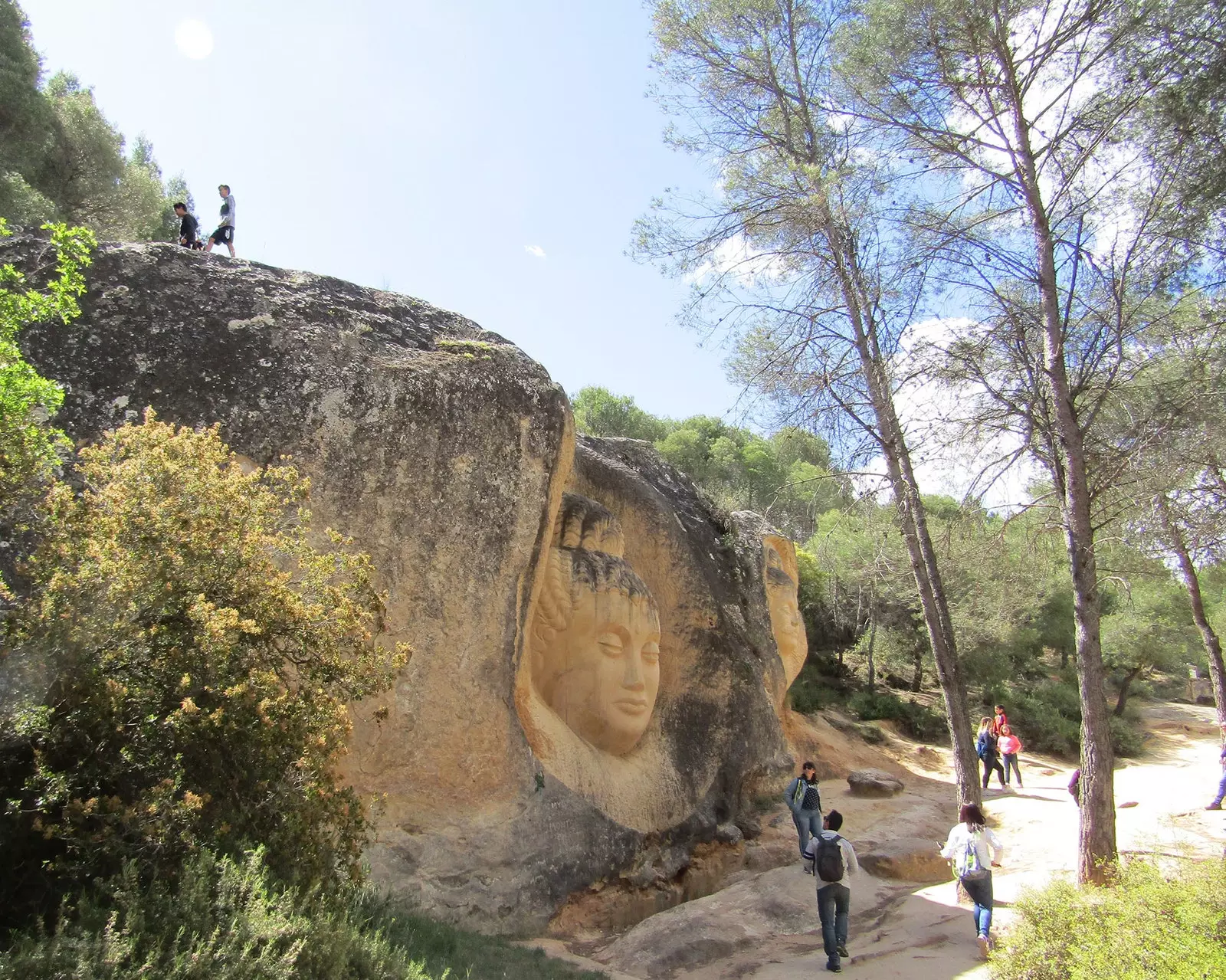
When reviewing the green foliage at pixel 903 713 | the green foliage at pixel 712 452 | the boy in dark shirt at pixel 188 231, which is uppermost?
the green foliage at pixel 712 452

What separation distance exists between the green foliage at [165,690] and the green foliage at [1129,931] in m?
3.68

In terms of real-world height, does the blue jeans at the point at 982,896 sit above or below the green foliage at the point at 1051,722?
below

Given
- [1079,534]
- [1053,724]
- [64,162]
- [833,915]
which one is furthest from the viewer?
[1053,724]

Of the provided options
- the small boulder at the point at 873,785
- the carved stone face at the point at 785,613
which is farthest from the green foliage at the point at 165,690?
the small boulder at the point at 873,785

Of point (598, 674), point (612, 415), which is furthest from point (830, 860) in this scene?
point (612, 415)

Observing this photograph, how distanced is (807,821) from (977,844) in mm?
1928

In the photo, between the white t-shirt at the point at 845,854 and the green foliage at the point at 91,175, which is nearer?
the white t-shirt at the point at 845,854

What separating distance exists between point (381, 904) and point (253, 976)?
2.36m

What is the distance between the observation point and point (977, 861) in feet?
20.3

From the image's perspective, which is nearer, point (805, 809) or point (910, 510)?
point (805, 809)

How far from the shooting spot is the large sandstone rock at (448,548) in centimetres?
631

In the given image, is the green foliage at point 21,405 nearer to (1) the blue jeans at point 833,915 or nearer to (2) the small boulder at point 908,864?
(1) the blue jeans at point 833,915

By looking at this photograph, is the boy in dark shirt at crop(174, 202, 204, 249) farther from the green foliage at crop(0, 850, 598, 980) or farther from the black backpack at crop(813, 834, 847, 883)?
the black backpack at crop(813, 834, 847, 883)

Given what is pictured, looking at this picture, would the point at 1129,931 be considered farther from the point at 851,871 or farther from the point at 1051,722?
the point at 1051,722
